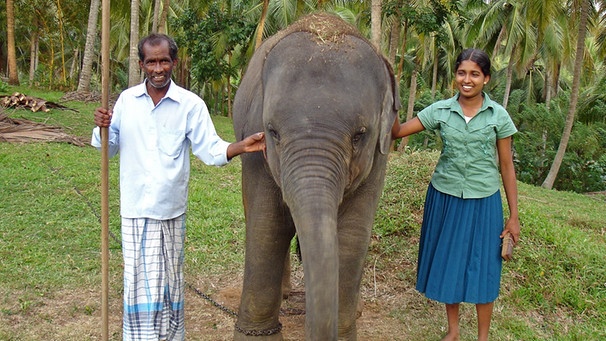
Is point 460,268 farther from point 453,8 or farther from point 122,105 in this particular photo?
point 453,8

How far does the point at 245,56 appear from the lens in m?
25.6

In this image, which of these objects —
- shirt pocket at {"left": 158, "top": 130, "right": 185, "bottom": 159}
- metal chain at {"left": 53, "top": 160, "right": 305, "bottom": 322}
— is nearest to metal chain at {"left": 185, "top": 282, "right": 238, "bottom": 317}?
metal chain at {"left": 53, "top": 160, "right": 305, "bottom": 322}

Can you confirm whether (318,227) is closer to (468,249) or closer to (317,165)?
(317,165)

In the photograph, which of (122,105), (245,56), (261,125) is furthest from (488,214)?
(245,56)

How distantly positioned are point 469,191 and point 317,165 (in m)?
1.64

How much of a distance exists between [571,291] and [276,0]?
770 inches

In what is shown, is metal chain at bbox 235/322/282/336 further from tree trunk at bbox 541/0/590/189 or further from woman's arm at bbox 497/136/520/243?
tree trunk at bbox 541/0/590/189

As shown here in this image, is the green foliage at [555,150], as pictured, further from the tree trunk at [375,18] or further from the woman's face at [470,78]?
the woman's face at [470,78]

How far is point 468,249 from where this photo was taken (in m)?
3.82

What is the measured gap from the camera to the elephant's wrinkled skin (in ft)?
7.75

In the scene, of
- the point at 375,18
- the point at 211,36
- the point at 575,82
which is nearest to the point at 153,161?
the point at 375,18

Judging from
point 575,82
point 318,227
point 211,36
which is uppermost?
point 211,36

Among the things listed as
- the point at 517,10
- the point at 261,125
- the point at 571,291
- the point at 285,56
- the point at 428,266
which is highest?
the point at 517,10

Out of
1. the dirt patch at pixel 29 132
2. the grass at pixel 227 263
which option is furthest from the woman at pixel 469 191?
the dirt patch at pixel 29 132
